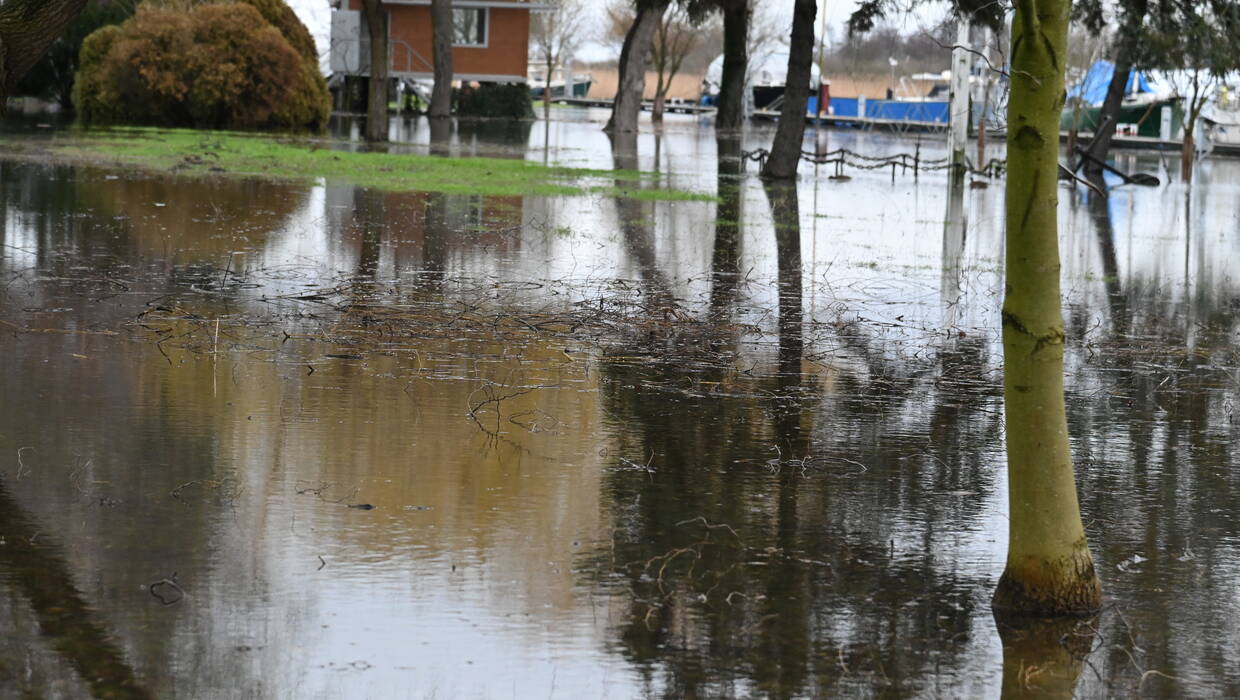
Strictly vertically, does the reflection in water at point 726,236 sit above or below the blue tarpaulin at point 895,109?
below

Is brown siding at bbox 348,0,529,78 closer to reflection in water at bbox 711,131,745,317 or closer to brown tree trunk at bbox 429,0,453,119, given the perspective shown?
brown tree trunk at bbox 429,0,453,119

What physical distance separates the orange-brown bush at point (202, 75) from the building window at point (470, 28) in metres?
14.7

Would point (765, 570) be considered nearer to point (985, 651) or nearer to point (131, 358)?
point (985, 651)

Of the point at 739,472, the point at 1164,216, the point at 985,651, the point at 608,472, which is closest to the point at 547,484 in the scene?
the point at 608,472

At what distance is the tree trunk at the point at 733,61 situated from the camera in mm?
42787

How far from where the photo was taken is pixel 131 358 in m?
9.13

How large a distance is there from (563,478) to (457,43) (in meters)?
49.9

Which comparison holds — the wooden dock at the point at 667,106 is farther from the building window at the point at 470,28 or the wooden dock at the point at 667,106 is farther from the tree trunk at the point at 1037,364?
the tree trunk at the point at 1037,364

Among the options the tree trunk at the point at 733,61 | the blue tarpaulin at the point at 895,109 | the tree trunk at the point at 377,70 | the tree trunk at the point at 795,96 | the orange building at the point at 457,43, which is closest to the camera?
the tree trunk at the point at 795,96

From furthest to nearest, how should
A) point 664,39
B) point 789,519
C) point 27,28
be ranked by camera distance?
point 664,39
point 27,28
point 789,519

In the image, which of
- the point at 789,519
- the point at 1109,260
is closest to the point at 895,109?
the point at 1109,260

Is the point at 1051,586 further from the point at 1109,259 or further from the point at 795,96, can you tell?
the point at 795,96

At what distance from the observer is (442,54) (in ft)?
150

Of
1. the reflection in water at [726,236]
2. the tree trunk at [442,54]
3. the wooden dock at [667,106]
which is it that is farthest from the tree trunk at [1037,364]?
the wooden dock at [667,106]
